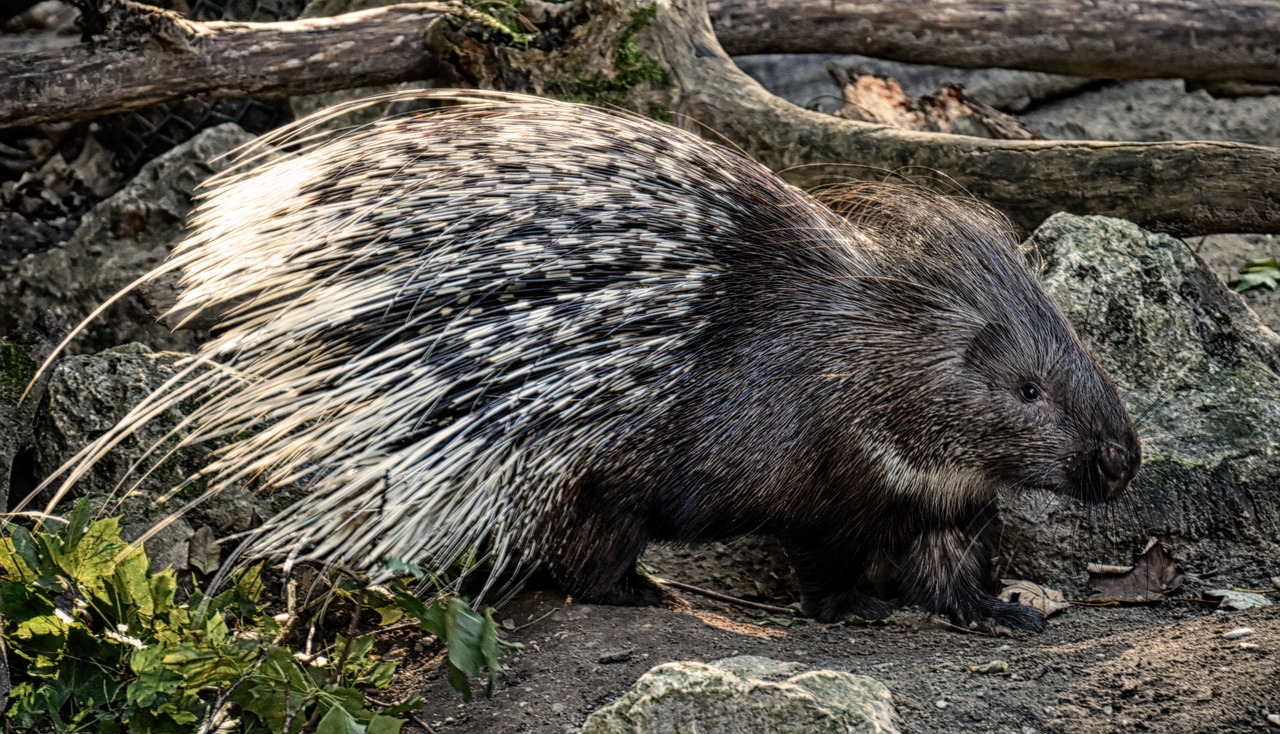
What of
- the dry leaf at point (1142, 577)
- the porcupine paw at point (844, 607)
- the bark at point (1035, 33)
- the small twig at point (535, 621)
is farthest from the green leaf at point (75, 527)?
the bark at point (1035, 33)

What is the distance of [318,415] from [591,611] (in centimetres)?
78

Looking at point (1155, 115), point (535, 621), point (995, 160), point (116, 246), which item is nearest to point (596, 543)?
point (535, 621)

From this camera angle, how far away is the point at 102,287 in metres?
4.58

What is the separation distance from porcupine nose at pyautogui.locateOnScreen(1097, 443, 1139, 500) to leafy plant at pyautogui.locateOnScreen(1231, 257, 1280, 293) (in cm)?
202

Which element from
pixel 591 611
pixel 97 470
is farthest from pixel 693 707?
pixel 97 470

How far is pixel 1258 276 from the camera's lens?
184 inches

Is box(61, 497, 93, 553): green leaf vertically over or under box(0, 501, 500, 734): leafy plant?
over

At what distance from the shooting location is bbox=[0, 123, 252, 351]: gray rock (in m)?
4.61

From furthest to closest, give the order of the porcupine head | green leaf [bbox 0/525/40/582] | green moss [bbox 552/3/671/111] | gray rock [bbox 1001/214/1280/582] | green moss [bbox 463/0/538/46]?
1. green moss [bbox 552/3/671/111]
2. green moss [bbox 463/0/538/46]
3. gray rock [bbox 1001/214/1280/582]
4. the porcupine head
5. green leaf [bbox 0/525/40/582]

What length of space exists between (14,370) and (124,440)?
44 centimetres

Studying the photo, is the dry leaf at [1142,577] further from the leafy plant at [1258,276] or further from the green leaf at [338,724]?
the green leaf at [338,724]

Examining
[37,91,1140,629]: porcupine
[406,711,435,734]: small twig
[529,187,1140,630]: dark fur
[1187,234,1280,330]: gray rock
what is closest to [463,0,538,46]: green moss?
[37,91,1140,629]: porcupine

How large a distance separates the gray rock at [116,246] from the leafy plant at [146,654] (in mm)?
2325

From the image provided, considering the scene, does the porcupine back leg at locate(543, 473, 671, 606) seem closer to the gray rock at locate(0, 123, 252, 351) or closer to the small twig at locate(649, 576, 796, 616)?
the small twig at locate(649, 576, 796, 616)
